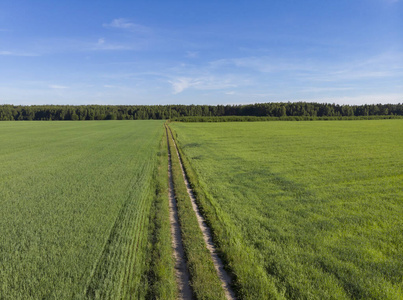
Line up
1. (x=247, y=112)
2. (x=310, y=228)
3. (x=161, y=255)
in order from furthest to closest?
(x=247, y=112) → (x=310, y=228) → (x=161, y=255)

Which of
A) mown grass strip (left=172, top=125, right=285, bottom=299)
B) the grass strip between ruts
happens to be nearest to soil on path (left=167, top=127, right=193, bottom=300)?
the grass strip between ruts

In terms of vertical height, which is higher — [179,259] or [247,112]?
[247,112]

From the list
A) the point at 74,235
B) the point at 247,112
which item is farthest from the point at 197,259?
the point at 247,112

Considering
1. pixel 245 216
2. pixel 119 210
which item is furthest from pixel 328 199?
pixel 119 210

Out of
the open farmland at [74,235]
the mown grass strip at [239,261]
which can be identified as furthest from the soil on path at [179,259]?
the mown grass strip at [239,261]

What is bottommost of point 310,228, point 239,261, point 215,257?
point 215,257

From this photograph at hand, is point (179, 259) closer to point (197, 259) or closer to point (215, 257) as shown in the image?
point (197, 259)

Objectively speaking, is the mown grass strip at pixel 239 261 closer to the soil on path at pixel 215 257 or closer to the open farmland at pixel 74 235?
the soil on path at pixel 215 257
